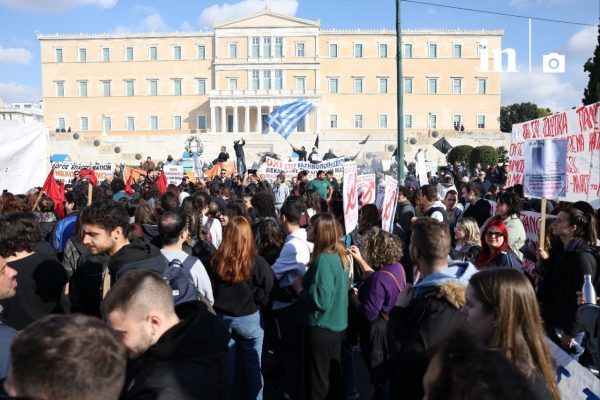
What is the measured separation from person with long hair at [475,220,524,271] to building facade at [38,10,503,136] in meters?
55.8

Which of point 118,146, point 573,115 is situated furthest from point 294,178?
point 118,146

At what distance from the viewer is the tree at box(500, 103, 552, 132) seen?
75.1 meters

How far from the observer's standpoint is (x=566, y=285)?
12.4ft

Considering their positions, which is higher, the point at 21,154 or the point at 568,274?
the point at 21,154

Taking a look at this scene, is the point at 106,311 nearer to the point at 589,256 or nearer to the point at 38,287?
the point at 38,287

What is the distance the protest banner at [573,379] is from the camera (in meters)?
1.95

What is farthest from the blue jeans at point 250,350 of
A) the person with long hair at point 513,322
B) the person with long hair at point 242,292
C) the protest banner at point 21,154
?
the protest banner at point 21,154

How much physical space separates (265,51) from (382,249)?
59.2m

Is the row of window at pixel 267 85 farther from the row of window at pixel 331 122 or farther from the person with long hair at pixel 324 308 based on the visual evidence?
the person with long hair at pixel 324 308

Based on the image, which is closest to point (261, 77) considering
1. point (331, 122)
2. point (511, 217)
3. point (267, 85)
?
point (267, 85)

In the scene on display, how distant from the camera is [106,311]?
6.53ft

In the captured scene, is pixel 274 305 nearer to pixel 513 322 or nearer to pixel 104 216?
pixel 104 216

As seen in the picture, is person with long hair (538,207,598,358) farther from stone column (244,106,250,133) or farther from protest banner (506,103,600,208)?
stone column (244,106,250,133)

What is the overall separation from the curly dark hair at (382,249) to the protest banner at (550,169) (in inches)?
81.1
